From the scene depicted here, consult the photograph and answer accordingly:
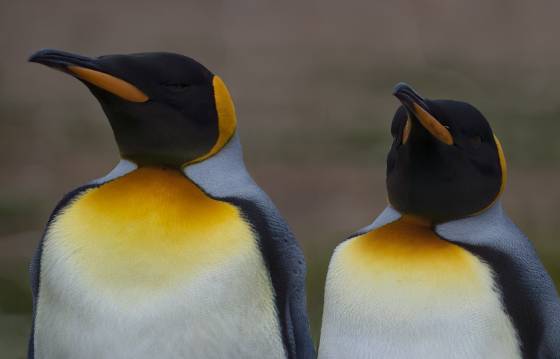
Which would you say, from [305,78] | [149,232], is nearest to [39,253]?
[149,232]

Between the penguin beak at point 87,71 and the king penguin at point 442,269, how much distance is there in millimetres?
477

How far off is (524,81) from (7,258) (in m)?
2.99

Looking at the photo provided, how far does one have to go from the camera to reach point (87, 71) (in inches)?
62.5

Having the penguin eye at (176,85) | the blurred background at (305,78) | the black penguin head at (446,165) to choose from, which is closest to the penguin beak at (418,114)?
the black penguin head at (446,165)

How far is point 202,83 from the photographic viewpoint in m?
1.76

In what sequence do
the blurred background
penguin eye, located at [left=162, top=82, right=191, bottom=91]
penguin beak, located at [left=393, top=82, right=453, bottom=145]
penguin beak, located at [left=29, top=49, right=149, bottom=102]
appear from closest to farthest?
penguin beak, located at [left=393, top=82, right=453, bottom=145] < penguin beak, located at [left=29, top=49, right=149, bottom=102] < penguin eye, located at [left=162, top=82, right=191, bottom=91] < the blurred background

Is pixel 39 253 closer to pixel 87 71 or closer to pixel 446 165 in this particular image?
pixel 87 71

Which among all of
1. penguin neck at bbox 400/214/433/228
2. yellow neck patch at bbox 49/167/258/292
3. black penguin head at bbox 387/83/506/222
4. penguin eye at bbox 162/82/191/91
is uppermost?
penguin eye at bbox 162/82/191/91

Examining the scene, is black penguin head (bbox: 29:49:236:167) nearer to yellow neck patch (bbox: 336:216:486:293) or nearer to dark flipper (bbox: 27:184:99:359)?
dark flipper (bbox: 27:184:99:359)

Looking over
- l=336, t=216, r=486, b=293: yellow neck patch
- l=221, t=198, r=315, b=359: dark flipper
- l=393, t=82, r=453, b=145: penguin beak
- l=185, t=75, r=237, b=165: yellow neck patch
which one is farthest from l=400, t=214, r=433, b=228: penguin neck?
l=185, t=75, r=237, b=165: yellow neck patch

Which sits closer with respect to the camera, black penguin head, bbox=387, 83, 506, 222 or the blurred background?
black penguin head, bbox=387, 83, 506, 222

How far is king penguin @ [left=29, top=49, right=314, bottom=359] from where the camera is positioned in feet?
5.32

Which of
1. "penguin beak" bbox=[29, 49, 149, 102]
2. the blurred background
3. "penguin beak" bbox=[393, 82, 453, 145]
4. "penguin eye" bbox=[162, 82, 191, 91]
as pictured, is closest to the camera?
"penguin beak" bbox=[393, 82, 453, 145]

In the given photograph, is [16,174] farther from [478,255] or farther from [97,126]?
[478,255]
